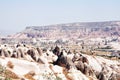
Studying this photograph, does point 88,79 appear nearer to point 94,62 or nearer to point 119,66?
point 94,62

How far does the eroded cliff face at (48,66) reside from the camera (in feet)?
411

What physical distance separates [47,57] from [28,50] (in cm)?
1282

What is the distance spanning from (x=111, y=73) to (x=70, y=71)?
1176 inches

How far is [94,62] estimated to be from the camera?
6973 inches

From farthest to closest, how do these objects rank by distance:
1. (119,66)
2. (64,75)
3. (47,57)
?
1. (119,66)
2. (47,57)
3. (64,75)

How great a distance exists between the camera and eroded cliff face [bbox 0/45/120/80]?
125312 millimetres

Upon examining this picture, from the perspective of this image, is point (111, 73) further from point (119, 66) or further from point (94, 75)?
point (119, 66)

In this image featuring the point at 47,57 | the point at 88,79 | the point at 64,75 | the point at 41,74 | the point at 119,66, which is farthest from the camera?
the point at 119,66

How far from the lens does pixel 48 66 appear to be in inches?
5394

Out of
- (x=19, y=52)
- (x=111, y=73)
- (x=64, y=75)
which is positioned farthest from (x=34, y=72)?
(x=111, y=73)

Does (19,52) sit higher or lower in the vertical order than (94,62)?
higher

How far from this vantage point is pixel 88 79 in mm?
145625

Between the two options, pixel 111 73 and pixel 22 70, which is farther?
pixel 111 73

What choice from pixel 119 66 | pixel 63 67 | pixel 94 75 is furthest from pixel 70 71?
pixel 119 66
